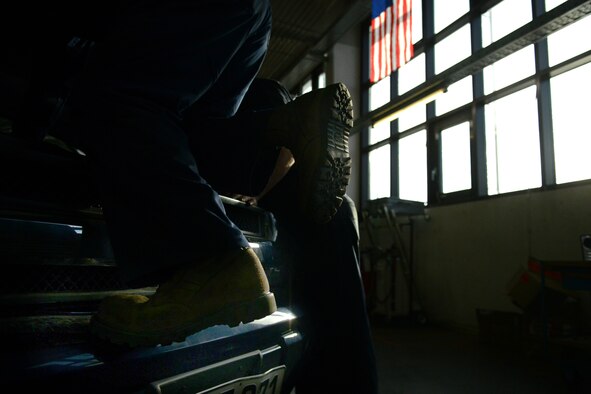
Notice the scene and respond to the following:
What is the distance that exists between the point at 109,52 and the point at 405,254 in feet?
15.7

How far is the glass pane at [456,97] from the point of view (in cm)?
476

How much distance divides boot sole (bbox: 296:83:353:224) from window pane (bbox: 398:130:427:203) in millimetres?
4485

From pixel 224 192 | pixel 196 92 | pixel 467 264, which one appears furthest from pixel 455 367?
pixel 196 92

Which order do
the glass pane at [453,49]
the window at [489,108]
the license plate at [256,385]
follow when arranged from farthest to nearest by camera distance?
1. the glass pane at [453,49]
2. the window at [489,108]
3. the license plate at [256,385]

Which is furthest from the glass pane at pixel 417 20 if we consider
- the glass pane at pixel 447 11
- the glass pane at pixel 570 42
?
the glass pane at pixel 570 42

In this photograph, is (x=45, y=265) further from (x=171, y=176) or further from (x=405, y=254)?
(x=405, y=254)

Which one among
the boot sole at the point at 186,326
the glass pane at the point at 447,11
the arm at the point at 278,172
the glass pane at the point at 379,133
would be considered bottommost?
the boot sole at the point at 186,326

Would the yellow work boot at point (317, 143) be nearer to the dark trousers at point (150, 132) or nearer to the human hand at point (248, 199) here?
the human hand at point (248, 199)

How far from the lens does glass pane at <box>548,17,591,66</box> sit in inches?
142

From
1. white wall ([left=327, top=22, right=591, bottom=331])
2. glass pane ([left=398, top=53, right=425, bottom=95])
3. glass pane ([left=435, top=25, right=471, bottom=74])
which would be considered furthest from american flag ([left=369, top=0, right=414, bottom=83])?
white wall ([left=327, top=22, right=591, bottom=331])

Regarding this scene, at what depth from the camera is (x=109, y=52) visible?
0.64 m

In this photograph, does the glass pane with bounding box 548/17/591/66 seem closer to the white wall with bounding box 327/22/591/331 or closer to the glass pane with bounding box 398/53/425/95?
the white wall with bounding box 327/22/591/331

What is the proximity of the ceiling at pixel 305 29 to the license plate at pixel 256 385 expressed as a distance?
4700 millimetres

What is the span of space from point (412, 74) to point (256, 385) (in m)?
5.54
